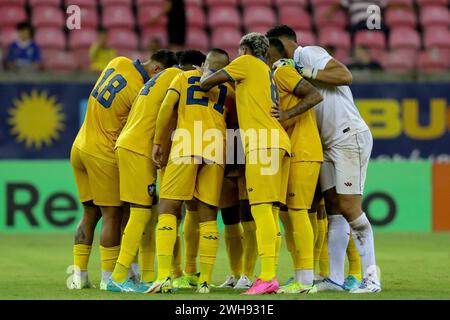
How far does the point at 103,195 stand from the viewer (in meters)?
9.22

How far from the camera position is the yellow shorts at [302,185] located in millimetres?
8938

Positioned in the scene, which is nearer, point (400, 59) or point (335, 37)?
point (400, 59)

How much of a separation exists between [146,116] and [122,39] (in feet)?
30.4

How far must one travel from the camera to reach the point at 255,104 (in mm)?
8773

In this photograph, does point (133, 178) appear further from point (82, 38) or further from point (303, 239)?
point (82, 38)

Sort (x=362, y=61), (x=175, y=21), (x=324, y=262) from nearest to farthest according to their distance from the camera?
(x=324, y=262) < (x=362, y=61) < (x=175, y=21)

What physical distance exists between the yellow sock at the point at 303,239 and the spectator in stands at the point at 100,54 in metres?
8.54

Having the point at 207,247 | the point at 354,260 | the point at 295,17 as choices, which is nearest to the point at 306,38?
the point at 295,17

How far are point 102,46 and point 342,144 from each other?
856 cm

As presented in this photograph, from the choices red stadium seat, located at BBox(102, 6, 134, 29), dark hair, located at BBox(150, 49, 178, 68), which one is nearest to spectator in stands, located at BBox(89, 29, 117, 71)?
red stadium seat, located at BBox(102, 6, 134, 29)

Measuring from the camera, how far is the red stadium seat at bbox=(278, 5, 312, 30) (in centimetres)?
1883

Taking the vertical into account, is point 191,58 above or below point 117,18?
below
